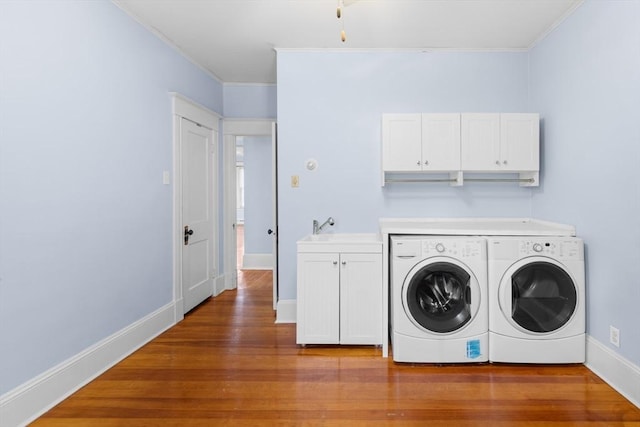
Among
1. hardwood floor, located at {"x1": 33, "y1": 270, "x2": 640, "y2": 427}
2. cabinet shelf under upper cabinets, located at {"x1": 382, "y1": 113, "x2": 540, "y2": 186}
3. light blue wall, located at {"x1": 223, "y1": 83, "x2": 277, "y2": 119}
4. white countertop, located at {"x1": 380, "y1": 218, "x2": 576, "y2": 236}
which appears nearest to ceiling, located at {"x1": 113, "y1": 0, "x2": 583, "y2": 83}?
cabinet shelf under upper cabinets, located at {"x1": 382, "y1": 113, "x2": 540, "y2": 186}

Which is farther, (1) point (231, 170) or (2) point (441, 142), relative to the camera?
(1) point (231, 170)

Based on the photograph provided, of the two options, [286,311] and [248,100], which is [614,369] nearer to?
[286,311]

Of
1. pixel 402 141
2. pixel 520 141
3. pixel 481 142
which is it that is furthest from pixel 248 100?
pixel 520 141

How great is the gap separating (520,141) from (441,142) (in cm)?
66

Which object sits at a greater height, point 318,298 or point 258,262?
point 318,298

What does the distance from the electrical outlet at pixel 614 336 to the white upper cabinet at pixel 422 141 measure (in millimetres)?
1539

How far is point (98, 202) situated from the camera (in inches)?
95.2

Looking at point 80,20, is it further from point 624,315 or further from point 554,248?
point 624,315

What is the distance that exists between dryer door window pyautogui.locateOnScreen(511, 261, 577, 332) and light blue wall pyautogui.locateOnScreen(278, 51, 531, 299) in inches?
37.1

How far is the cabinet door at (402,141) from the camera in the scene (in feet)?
10.1

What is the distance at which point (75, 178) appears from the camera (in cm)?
222

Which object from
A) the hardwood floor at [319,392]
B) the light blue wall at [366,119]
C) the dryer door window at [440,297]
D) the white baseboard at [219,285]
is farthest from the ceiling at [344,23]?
the white baseboard at [219,285]

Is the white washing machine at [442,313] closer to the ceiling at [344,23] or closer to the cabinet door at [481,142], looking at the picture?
the cabinet door at [481,142]

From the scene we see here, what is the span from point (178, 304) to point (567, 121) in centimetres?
369
